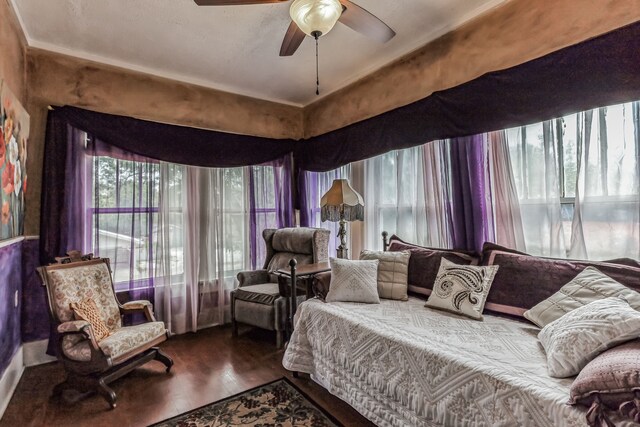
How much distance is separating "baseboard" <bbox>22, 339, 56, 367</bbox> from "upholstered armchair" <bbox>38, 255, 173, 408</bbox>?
755mm

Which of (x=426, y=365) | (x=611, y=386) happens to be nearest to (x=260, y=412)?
(x=426, y=365)

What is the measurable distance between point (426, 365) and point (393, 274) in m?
1.03

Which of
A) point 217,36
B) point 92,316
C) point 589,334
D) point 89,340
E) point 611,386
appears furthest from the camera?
point 217,36

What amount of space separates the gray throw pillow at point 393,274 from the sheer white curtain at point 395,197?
0.45 meters

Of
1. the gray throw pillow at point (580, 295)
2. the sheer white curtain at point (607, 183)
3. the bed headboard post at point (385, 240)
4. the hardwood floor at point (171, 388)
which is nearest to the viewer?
the gray throw pillow at point (580, 295)

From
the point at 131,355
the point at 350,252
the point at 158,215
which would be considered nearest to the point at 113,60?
the point at 158,215

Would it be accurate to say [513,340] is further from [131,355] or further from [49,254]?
[49,254]

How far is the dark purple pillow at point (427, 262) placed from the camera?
2.44 metres

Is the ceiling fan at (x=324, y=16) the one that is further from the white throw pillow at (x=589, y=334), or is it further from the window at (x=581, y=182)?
the white throw pillow at (x=589, y=334)

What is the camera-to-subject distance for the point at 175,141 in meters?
3.42

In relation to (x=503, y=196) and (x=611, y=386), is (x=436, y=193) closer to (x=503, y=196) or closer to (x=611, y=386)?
(x=503, y=196)

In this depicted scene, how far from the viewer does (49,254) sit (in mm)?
2754

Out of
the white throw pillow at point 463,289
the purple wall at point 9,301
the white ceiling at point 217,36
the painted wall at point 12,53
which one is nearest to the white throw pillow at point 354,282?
the white throw pillow at point 463,289

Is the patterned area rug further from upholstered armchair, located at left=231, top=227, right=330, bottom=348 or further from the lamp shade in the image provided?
the lamp shade
